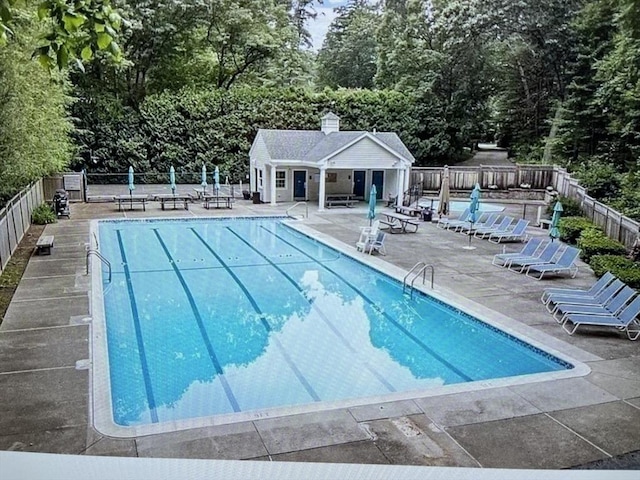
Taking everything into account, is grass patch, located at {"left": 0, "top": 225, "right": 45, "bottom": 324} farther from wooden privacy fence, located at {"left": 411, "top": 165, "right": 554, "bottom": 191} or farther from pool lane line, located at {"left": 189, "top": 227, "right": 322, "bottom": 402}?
wooden privacy fence, located at {"left": 411, "top": 165, "right": 554, "bottom": 191}

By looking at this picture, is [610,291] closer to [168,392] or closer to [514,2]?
[168,392]

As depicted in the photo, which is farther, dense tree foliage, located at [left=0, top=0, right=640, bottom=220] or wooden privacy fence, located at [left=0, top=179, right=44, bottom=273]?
dense tree foliage, located at [left=0, top=0, right=640, bottom=220]

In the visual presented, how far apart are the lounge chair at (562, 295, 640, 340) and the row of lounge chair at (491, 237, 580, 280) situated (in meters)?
3.40

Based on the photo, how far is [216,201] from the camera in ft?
77.9

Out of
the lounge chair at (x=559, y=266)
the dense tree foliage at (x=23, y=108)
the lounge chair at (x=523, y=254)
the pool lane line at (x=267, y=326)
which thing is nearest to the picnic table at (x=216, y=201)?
the pool lane line at (x=267, y=326)

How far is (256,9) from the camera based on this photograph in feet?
110

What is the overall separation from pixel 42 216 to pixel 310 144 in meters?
11.7

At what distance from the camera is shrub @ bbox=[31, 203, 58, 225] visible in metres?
18.3

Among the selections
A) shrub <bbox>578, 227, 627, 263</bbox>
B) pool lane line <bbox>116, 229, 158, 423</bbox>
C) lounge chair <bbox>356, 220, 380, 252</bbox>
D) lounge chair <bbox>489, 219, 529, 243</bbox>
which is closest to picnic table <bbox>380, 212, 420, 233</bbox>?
lounge chair <bbox>489, 219, 529, 243</bbox>

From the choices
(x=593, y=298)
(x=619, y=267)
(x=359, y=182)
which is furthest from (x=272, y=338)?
(x=359, y=182)

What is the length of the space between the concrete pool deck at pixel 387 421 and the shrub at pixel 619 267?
252cm

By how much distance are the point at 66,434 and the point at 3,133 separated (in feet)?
29.1

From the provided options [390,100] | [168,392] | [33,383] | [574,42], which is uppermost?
[574,42]

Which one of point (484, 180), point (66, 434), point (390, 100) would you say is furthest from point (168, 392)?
point (390, 100)
